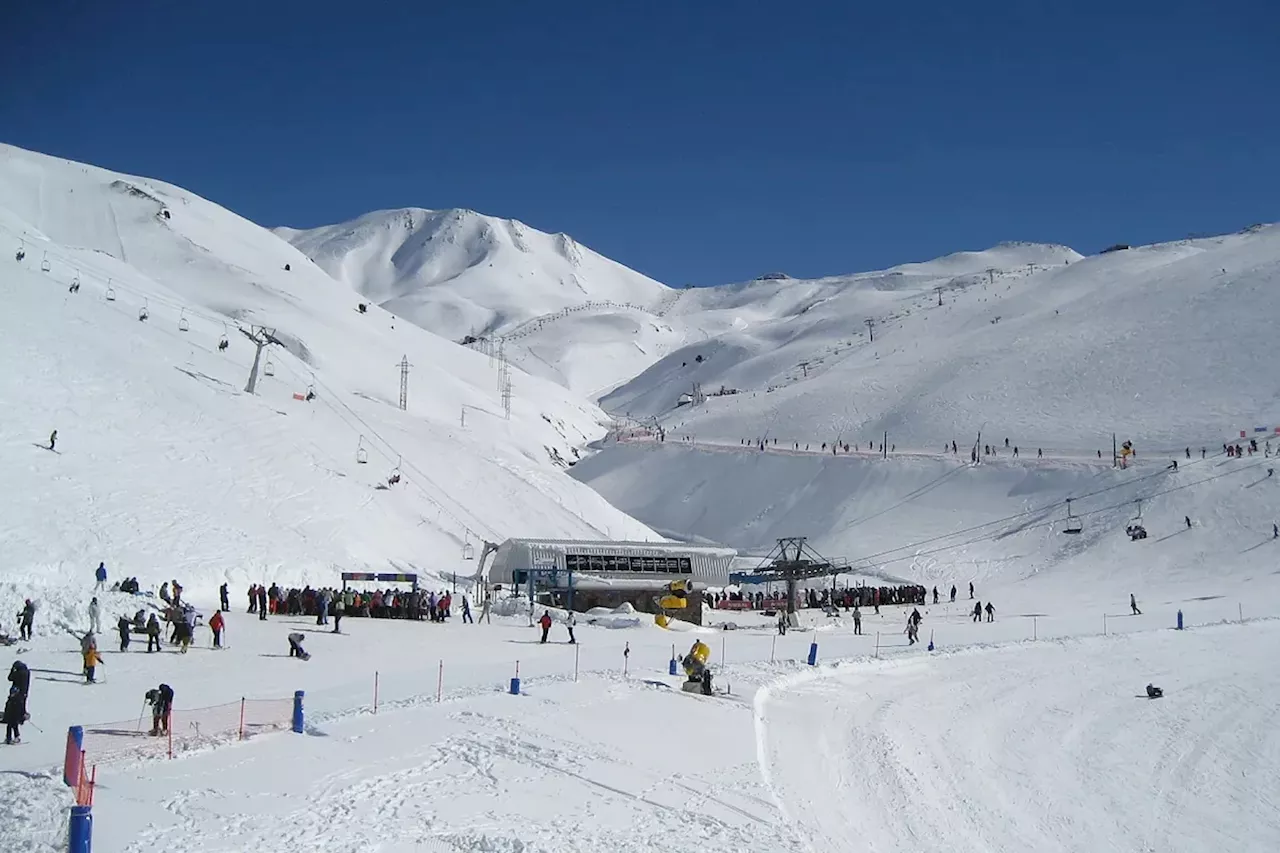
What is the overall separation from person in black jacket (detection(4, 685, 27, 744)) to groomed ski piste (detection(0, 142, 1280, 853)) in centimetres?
20

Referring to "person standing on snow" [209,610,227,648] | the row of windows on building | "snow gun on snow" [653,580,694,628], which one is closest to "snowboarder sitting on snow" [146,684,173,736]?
"person standing on snow" [209,610,227,648]

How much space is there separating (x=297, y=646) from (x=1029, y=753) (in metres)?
15.8

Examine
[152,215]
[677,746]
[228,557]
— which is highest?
[152,215]

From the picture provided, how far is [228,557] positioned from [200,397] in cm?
1360

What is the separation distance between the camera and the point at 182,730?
48.3ft

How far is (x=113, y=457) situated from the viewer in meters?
36.3

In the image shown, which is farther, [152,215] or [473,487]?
[152,215]

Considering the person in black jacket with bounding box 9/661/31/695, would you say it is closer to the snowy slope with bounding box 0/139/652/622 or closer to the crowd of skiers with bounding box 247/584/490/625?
the snowy slope with bounding box 0/139/652/622

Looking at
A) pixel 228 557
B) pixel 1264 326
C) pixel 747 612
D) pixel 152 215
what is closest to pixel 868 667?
pixel 747 612

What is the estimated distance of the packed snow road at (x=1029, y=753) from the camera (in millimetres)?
16859

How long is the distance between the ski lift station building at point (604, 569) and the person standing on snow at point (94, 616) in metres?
17.3

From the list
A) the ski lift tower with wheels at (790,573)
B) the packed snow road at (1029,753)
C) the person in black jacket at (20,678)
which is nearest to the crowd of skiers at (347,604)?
the packed snow road at (1029,753)

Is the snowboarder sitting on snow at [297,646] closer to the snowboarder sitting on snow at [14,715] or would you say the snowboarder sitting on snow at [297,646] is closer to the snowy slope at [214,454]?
the snowy slope at [214,454]

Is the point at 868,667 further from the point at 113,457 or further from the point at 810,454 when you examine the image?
the point at 810,454
